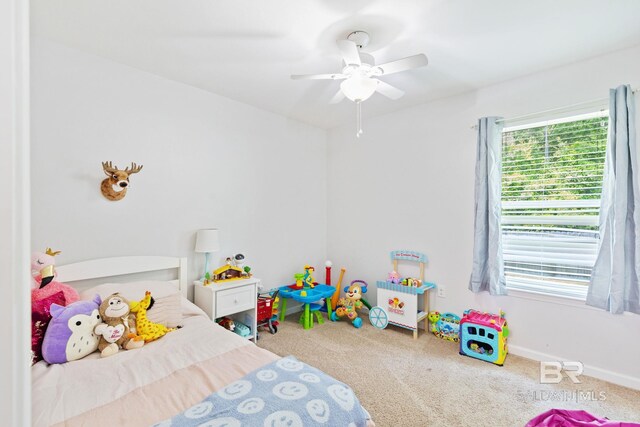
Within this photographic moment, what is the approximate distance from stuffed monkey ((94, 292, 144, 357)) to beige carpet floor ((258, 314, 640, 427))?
4.00 ft

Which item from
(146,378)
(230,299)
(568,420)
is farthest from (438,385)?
(146,378)

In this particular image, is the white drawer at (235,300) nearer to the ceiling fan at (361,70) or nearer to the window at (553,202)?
the ceiling fan at (361,70)

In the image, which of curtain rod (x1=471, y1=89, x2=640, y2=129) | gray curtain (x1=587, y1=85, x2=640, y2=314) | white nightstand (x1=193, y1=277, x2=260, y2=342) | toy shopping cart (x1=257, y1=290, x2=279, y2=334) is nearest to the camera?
gray curtain (x1=587, y1=85, x2=640, y2=314)

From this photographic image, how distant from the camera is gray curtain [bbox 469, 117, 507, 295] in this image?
263 cm

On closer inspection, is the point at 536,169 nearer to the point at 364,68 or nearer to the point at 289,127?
the point at 364,68

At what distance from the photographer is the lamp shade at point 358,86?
1.95 metres

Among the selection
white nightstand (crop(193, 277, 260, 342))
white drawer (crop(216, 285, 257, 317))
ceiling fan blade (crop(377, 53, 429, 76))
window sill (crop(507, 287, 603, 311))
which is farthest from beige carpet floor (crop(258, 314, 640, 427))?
ceiling fan blade (crop(377, 53, 429, 76))

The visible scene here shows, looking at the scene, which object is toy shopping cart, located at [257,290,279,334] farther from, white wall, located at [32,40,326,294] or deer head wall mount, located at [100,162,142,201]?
deer head wall mount, located at [100,162,142,201]

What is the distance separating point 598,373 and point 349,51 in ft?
9.40

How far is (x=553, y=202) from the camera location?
2482 millimetres

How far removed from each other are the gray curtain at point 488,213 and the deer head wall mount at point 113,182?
2927 mm

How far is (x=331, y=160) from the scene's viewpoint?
4098 millimetres

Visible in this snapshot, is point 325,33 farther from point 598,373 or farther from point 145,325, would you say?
point 598,373

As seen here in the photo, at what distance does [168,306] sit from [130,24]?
184 cm
